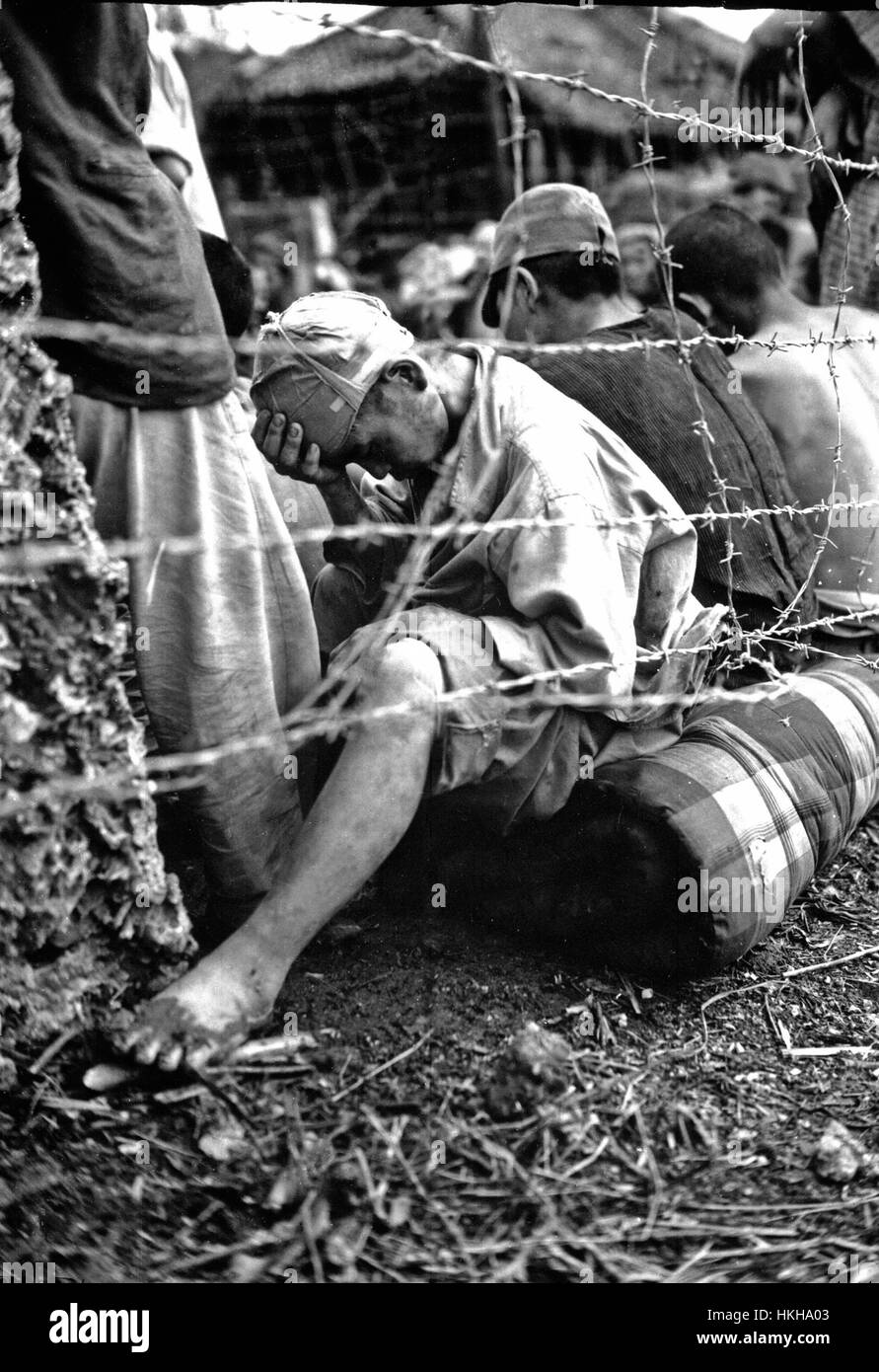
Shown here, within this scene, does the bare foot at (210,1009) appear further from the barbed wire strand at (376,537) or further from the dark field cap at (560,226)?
the dark field cap at (560,226)

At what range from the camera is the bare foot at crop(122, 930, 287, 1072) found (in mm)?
1752

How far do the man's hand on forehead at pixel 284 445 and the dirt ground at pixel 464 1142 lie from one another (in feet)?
2.68

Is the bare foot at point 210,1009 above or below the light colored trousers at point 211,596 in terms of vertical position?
below

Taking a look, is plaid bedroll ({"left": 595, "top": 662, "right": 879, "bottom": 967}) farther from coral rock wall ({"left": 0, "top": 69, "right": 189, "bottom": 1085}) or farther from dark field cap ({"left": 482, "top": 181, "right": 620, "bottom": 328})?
dark field cap ({"left": 482, "top": 181, "right": 620, "bottom": 328})

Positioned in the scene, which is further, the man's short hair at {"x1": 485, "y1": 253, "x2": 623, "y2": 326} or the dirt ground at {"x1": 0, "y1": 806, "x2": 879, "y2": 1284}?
the man's short hair at {"x1": 485, "y1": 253, "x2": 623, "y2": 326}

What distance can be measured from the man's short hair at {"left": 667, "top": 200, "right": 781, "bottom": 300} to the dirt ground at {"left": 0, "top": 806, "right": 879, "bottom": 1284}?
81.3 inches

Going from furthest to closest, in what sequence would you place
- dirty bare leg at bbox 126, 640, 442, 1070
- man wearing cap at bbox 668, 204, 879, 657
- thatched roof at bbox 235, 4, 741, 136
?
thatched roof at bbox 235, 4, 741, 136 < man wearing cap at bbox 668, 204, 879, 657 < dirty bare leg at bbox 126, 640, 442, 1070

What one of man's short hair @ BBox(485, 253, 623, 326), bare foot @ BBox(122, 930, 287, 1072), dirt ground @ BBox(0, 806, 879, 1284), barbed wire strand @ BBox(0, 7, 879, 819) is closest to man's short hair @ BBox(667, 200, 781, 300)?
man's short hair @ BBox(485, 253, 623, 326)

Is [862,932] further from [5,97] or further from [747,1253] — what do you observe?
[5,97]

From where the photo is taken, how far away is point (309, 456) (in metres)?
2.00

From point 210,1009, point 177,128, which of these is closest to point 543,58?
point 177,128

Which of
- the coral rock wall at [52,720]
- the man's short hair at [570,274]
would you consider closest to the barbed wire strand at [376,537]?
the coral rock wall at [52,720]

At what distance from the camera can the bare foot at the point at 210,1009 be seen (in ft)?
5.75

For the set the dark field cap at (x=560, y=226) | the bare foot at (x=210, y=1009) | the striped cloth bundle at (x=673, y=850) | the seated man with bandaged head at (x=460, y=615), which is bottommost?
the bare foot at (x=210, y=1009)
